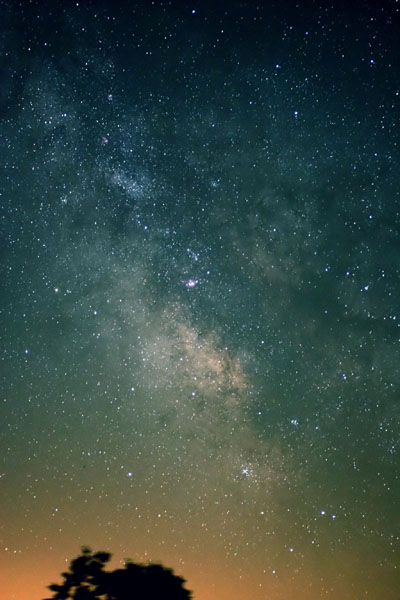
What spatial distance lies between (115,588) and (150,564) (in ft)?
3.94

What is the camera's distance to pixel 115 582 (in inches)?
262

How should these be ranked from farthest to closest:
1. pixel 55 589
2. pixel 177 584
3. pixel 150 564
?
pixel 177 584 → pixel 150 564 → pixel 55 589

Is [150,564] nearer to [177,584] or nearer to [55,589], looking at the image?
[177,584]

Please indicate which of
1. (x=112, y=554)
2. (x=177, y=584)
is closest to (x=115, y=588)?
(x=112, y=554)

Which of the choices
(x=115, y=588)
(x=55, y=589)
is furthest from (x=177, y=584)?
(x=55, y=589)

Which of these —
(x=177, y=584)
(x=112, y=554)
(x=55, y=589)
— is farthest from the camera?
(x=177, y=584)

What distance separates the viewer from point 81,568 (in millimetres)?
6840

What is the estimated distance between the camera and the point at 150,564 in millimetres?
7621

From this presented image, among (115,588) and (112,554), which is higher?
(112,554)

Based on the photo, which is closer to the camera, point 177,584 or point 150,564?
point 150,564

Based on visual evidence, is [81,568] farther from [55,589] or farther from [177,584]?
[177,584]

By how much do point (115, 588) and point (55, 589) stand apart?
3.41 ft

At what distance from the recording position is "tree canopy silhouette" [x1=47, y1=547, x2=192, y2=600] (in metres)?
6.29

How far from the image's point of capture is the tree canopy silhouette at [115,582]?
629cm
